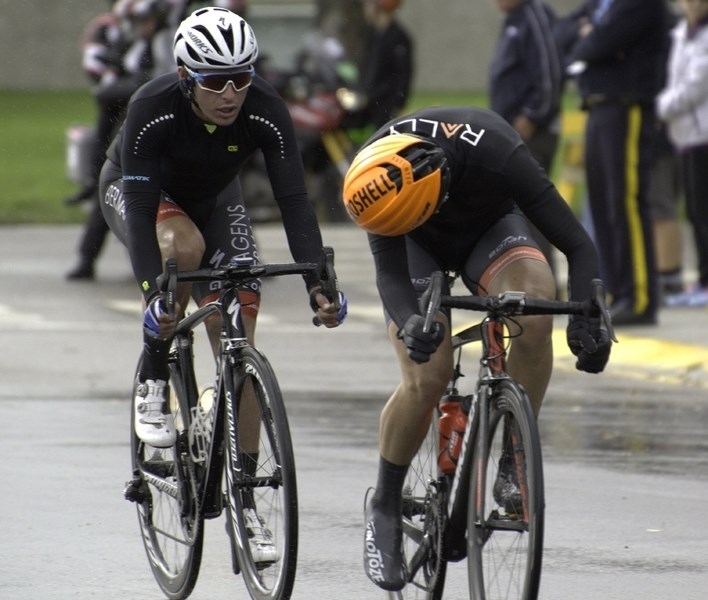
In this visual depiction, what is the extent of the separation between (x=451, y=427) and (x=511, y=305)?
73 cm

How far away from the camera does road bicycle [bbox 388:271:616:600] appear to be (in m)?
5.07

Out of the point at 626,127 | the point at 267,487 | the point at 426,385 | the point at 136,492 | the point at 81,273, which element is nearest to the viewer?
the point at 426,385

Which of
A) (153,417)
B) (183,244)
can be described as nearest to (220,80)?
(183,244)

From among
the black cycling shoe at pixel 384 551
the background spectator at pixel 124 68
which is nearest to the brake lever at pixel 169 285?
the black cycling shoe at pixel 384 551

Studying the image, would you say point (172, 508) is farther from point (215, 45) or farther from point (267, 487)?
point (215, 45)

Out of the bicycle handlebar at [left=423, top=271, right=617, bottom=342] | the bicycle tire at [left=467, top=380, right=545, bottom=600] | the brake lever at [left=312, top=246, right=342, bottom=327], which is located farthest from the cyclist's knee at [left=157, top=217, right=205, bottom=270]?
the bicycle tire at [left=467, top=380, right=545, bottom=600]

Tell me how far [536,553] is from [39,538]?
8.49 feet

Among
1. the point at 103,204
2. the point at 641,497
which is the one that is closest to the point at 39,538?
the point at 103,204

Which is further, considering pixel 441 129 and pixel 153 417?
pixel 153 417

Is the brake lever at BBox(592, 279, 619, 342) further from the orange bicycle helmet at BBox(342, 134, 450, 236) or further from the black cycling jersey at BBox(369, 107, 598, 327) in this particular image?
the orange bicycle helmet at BBox(342, 134, 450, 236)

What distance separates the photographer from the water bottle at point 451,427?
5.75m

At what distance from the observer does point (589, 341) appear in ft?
17.8

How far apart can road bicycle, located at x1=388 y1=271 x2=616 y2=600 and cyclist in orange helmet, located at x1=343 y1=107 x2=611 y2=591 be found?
0.22ft

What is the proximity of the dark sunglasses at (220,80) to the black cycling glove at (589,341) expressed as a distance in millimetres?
1478
